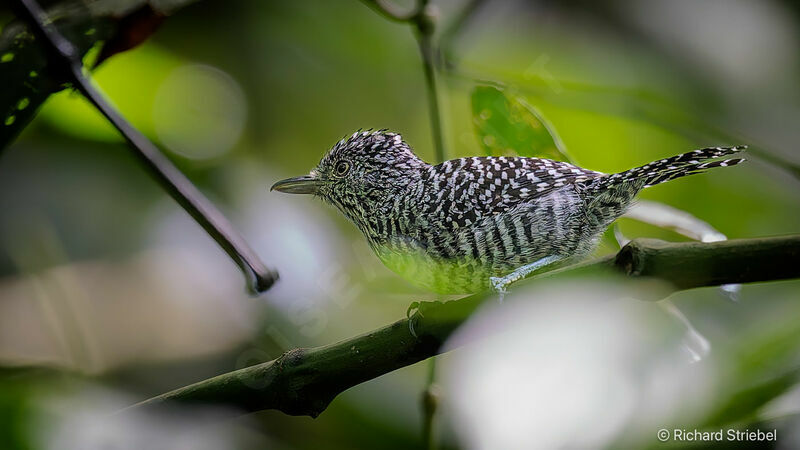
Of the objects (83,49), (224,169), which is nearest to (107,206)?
(224,169)

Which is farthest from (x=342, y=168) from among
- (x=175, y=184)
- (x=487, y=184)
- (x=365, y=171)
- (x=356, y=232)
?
(x=175, y=184)

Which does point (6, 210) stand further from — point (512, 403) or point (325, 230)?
point (512, 403)

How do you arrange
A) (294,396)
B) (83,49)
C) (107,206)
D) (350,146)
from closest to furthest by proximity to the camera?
(294,396) < (83,49) < (350,146) < (107,206)

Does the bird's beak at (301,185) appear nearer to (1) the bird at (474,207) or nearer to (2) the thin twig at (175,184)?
(1) the bird at (474,207)

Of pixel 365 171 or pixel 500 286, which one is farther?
pixel 365 171

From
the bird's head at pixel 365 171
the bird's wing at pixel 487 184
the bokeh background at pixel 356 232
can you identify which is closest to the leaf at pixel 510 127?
the bokeh background at pixel 356 232

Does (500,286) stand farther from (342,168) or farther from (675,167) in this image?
(342,168)

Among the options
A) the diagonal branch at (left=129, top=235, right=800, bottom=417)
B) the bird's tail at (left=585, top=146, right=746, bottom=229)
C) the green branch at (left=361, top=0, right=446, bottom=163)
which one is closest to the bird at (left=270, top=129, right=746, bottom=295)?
the bird's tail at (left=585, top=146, right=746, bottom=229)

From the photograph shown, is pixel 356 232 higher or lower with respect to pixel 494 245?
lower
